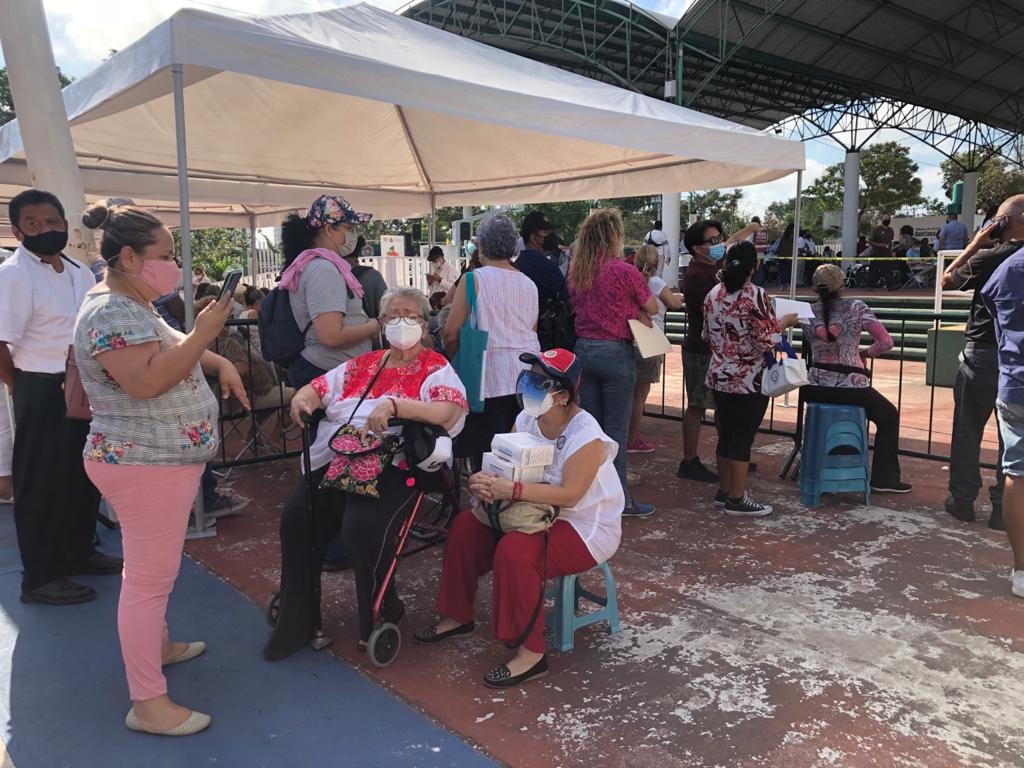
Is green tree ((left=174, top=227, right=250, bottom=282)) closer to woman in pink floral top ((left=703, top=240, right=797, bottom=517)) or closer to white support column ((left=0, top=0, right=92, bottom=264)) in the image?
white support column ((left=0, top=0, right=92, bottom=264))

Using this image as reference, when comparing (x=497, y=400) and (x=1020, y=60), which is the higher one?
(x=1020, y=60)

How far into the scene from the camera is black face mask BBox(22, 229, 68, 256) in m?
3.42

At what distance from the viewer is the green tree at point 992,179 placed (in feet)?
160

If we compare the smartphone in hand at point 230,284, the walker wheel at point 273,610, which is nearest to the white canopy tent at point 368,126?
the smartphone in hand at point 230,284

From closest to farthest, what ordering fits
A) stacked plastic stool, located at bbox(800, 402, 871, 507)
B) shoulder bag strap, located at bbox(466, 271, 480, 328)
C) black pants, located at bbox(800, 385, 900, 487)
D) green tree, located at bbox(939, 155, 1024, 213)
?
shoulder bag strap, located at bbox(466, 271, 480, 328), stacked plastic stool, located at bbox(800, 402, 871, 507), black pants, located at bbox(800, 385, 900, 487), green tree, located at bbox(939, 155, 1024, 213)

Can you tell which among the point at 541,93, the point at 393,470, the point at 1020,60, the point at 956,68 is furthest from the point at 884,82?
the point at 393,470

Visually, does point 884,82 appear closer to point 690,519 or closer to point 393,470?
point 690,519

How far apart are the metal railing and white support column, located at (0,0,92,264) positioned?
4.54 meters

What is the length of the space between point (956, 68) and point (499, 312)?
1226 inches

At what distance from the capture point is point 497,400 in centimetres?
415

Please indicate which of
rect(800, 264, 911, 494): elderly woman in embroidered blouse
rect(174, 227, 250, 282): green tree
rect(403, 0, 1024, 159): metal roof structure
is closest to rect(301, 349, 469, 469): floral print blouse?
rect(800, 264, 911, 494): elderly woman in embroidered blouse

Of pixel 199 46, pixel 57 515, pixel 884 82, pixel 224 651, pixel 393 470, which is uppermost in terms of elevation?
pixel 884 82

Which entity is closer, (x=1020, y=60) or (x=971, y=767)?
(x=971, y=767)

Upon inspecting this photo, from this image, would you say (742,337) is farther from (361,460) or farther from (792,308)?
(361,460)
